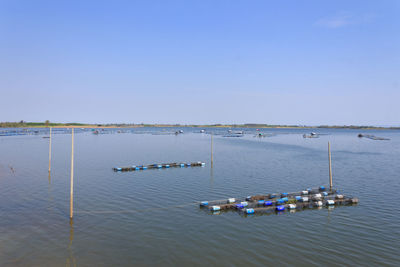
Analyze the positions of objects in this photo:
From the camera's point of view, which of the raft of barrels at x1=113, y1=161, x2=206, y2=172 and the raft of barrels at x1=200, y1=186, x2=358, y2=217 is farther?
the raft of barrels at x1=113, y1=161, x2=206, y2=172

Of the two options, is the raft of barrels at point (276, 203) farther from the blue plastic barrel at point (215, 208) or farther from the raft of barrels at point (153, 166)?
the raft of barrels at point (153, 166)

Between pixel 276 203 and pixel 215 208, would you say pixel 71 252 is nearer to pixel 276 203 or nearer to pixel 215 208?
pixel 215 208

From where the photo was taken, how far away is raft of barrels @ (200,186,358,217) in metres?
24.5

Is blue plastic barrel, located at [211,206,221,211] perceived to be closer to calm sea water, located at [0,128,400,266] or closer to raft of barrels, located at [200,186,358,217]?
raft of barrels, located at [200,186,358,217]

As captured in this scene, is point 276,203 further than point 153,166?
No

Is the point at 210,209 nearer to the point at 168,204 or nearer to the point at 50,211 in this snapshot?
the point at 168,204

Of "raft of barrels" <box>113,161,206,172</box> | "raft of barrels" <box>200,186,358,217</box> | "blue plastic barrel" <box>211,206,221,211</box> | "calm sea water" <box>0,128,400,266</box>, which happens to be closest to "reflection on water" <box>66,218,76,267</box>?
"calm sea water" <box>0,128,400,266</box>

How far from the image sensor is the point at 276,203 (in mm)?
25938

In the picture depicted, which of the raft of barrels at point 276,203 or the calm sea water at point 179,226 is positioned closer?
the calm sea water at point 179,226

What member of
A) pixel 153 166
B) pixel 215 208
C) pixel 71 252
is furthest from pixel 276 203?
pixel 153 166

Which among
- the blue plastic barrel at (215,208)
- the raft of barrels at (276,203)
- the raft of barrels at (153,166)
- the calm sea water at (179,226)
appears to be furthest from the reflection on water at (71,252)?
the raft of barrels at (153,166)

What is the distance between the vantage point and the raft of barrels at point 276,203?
2447 centimetres

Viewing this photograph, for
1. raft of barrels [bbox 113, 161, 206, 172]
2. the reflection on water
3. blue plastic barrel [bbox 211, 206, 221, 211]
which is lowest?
the reflection on water

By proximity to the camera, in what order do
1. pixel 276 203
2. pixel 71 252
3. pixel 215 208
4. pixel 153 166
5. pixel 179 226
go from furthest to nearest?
pixel 153 166 < pixel 276 203 < pixel 215 208 < pixel 179 226 < pixel 71 252
